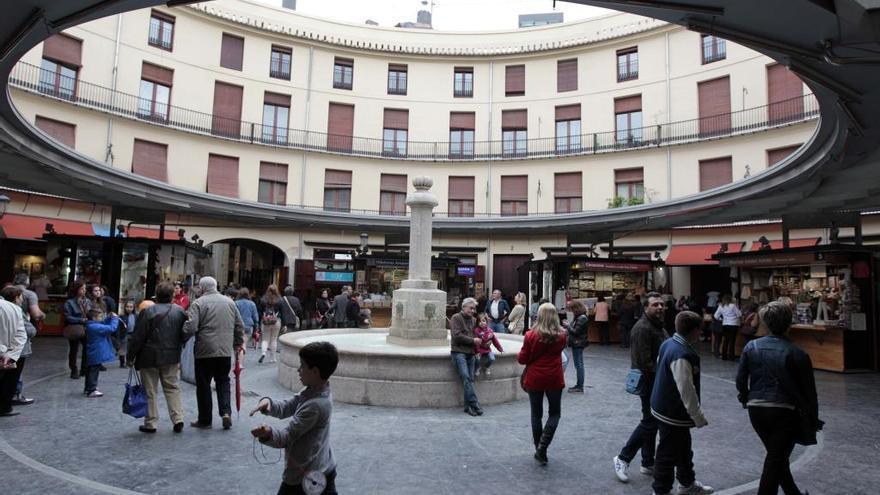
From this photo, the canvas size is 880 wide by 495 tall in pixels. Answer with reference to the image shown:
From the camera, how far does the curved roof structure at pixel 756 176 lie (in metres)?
5.35

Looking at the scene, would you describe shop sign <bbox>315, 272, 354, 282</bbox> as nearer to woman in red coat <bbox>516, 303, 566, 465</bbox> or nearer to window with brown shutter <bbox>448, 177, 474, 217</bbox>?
window with brown shutter <bbox>448, 177, 474, 217</bbox>

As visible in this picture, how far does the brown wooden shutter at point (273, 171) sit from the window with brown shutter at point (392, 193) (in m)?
4.48

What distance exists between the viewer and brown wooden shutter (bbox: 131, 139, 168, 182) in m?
21.2

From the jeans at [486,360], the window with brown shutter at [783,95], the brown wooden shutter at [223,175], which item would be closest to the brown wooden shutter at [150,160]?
the brown wooden shutter at [223,175]

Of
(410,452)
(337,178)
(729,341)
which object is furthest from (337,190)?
(410,452)

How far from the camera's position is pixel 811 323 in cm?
1208

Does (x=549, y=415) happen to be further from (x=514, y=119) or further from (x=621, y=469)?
(x=514, y=119)

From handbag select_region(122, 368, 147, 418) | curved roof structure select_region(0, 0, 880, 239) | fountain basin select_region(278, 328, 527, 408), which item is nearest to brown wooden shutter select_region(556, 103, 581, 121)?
curved roof structure select_region(0, 0, 880, 239)

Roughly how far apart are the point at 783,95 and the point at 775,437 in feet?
66.9

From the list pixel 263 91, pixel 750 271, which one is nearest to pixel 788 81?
pixel 750 271

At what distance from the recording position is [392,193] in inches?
1010

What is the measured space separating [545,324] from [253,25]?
2395 cm

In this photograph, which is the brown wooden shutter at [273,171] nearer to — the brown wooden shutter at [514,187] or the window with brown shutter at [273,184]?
the window with brown shutter at [273,184]

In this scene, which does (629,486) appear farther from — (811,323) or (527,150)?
(527,150)
